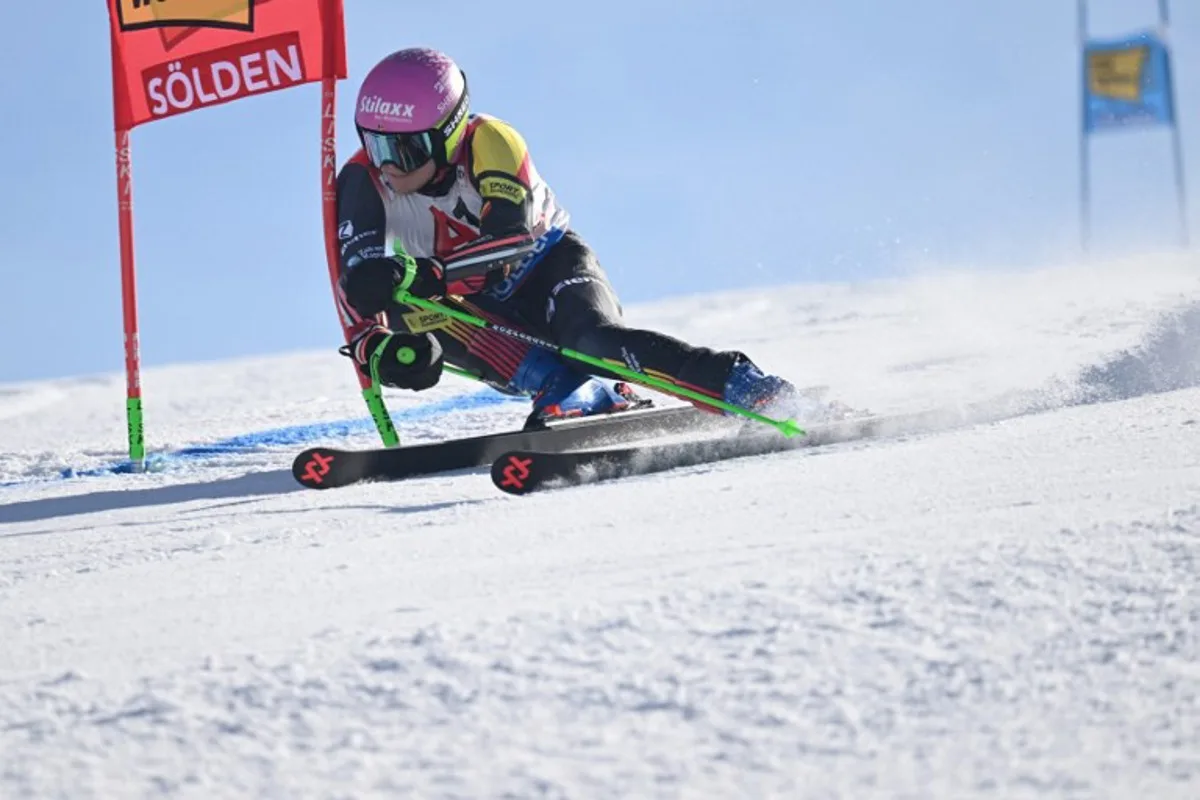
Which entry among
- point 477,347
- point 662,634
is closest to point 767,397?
point 477,347

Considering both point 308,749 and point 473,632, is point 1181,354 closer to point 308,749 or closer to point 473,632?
point 473,632

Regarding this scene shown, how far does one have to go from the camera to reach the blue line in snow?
6.38 metres

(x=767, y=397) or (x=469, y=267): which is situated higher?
(x=469, y=267)

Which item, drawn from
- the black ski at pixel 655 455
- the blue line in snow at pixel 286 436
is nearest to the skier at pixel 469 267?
the black ski at pixel 655 455

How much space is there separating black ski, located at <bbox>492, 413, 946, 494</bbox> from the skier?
195 millimetres

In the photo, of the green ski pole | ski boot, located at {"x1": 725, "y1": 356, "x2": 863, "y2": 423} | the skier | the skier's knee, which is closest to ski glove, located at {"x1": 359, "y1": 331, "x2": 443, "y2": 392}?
the skier

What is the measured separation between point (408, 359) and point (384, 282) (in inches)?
11.5

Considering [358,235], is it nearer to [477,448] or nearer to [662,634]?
[477,448]

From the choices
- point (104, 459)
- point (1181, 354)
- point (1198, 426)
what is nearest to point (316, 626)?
point (1198, 426)

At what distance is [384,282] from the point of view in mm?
5035

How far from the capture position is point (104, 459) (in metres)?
6.89

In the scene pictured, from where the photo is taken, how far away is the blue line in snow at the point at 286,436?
6.38 meters

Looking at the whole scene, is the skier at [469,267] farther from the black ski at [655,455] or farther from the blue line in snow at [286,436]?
the blue line in snow at [286,436]

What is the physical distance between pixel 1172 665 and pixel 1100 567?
0.39 m
